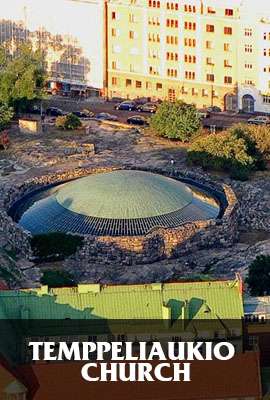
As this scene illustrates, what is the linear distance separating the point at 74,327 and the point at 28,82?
8291 centimetres

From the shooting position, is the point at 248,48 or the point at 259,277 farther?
the point at 248,48

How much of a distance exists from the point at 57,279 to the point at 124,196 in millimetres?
18140

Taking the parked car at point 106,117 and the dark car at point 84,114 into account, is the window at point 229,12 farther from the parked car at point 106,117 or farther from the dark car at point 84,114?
the dark car at point 84,114

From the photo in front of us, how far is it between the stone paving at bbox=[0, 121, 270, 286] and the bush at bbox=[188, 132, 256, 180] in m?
1.53

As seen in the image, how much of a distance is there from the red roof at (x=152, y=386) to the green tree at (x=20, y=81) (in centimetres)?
9073

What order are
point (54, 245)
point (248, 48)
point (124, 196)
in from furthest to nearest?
point (248, 48)
point (124, 196)
point (54, 245)

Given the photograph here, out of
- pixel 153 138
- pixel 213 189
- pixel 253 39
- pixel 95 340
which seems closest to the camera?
pixel 95 340

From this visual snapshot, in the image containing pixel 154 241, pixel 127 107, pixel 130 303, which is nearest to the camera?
pixel 130 303

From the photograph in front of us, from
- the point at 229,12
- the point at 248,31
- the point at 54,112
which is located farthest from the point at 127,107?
the point at 248,31

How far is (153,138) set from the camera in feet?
577

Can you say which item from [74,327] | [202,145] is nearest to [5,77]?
[202,145]

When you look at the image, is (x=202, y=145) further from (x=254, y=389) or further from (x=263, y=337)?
(x=254, y=389)

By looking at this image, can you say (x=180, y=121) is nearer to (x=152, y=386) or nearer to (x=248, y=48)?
(x=248, y=48)

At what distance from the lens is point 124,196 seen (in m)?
143
